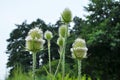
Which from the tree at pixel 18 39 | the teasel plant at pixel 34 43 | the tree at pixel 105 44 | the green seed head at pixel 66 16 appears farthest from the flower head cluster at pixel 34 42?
the tree at pixel 18 39

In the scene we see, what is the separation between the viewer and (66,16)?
2.62 meters

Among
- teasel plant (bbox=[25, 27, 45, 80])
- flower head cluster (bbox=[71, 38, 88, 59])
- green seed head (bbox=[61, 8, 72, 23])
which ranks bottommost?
flower head cluster (bbox=[71, 38, 88, 59])

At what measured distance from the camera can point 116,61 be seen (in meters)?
27.0

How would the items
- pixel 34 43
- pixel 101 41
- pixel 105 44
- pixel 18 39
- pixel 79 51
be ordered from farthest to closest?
pixel 18 39 < pixel 105 44 < pixel 101 41 < pixel 79 51 < pixel 34 43

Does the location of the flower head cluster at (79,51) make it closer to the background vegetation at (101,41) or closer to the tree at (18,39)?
the background vegetation at (101,41)

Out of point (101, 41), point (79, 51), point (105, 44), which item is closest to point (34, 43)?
point (79, 51)

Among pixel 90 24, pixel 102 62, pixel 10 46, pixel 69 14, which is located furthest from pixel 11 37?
pixel 69 14

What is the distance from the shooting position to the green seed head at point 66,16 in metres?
2.59

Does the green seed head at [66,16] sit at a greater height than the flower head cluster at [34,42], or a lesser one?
greater

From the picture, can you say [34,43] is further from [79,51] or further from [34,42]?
[79,51]

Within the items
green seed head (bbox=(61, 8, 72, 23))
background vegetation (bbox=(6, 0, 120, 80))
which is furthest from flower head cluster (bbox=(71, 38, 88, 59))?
background vegetation (bbox=(6, 0, 120, 80))

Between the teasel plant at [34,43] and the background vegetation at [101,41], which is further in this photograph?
the background vegetation at [101,41]

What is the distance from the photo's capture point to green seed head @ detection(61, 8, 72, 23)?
2.59 m

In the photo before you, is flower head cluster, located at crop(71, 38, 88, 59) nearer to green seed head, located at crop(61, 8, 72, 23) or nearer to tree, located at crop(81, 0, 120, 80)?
green seed head, located at crop(61, 8, 72, 23)
